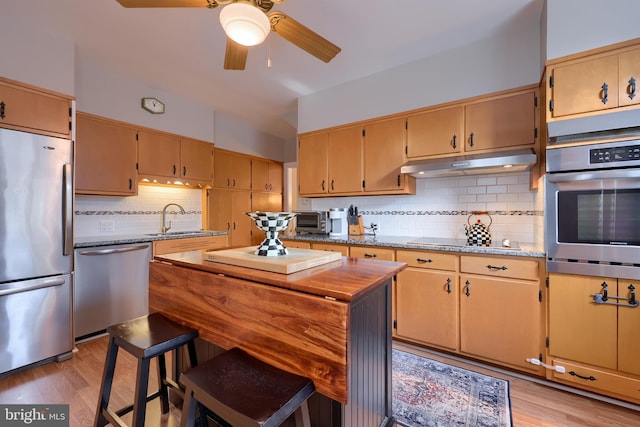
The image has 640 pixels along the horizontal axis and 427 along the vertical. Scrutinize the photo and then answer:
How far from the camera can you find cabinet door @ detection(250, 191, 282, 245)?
4980 millimetres

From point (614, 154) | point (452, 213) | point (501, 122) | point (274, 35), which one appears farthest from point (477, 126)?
point (274, 35)

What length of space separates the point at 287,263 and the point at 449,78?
8.30ft

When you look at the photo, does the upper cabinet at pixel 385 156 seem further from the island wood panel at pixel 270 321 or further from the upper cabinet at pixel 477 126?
the island wood panel at pixel 270 321

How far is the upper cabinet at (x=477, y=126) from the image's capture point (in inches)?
90.6

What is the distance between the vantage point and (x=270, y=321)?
111 centimetres

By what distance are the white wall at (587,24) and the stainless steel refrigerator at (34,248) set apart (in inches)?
152

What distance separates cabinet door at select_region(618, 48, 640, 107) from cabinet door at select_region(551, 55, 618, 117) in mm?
22

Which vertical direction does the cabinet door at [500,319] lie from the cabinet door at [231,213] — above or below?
below

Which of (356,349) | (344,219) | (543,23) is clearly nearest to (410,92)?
(543,23)

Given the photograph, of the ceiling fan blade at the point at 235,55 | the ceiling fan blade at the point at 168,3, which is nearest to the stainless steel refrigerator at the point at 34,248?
the ceiling fan blade at the point at 168,3

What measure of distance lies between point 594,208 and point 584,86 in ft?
2.66

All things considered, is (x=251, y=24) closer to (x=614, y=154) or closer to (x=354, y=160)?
(x=354, y=160)

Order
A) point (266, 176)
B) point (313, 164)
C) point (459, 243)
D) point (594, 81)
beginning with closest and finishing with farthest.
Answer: point (594, 81)
point (459, 243)
point (313, 164)
point (266, 176)

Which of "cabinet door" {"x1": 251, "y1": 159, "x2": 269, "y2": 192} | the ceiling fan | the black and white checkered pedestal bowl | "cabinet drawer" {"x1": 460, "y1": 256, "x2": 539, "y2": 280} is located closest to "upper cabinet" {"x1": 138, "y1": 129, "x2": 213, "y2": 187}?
"cabinet door" {"x1": 251, "y1": 159, "x2": 269, "y2": 192}
